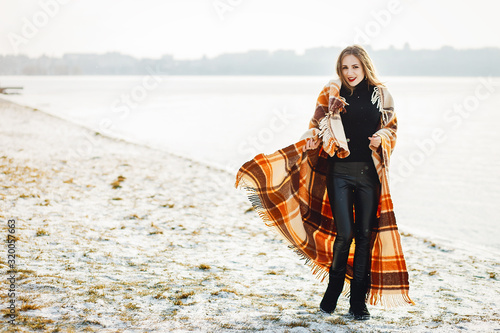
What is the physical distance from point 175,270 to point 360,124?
2299mm

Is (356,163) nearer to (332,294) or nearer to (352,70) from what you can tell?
(352,70)

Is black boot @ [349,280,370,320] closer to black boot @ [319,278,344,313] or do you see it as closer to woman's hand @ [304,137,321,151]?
black boot @ [319,278,344,313]

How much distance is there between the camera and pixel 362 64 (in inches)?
132

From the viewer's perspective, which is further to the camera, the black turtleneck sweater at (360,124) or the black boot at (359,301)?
the black boot at (359,301)

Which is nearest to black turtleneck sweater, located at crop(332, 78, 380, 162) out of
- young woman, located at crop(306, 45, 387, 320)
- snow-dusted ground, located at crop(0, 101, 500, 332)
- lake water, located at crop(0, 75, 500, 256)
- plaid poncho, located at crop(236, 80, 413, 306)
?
young woman, located at crop(306, 45, 387, 320)

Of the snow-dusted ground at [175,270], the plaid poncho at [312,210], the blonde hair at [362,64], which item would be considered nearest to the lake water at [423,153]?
the snow-dusted ground at [175,270]

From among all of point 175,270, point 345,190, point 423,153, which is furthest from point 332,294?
point 423,153

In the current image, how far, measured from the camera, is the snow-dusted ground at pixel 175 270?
3398mm

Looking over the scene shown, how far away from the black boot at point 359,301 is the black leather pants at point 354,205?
5 centimetres

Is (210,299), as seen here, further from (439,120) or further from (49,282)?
(439,120)

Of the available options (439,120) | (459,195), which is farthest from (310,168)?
(439,120)

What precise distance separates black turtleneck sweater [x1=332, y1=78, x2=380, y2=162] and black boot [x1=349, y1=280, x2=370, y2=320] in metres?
0.98

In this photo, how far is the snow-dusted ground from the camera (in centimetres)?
340

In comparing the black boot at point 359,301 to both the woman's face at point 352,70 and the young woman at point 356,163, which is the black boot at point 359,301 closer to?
the young woman at point 356,163
